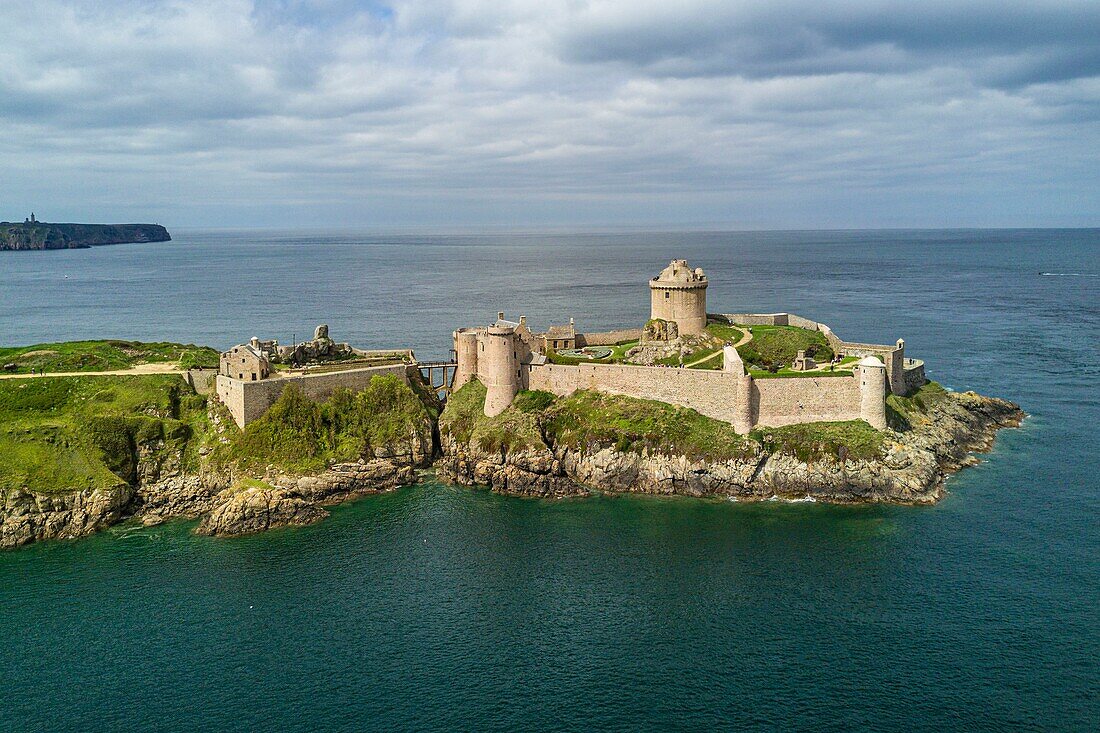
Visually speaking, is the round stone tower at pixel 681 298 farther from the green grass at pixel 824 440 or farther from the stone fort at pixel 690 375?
the green grass at pixel 824 440

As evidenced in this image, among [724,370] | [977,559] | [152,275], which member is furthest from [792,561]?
[152,275]

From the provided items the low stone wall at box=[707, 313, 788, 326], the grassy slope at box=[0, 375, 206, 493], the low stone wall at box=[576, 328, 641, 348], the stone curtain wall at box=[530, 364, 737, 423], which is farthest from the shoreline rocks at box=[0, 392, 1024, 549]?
the low stone wall at box=[707, 313, 788, 326]

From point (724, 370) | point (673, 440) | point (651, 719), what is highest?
point (724, 370)

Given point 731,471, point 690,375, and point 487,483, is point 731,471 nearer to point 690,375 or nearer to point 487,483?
point 690,375

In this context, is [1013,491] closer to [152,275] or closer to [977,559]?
[977,559]

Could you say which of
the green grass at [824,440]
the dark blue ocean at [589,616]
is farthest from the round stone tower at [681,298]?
the dark blue ocean at [589,616]
